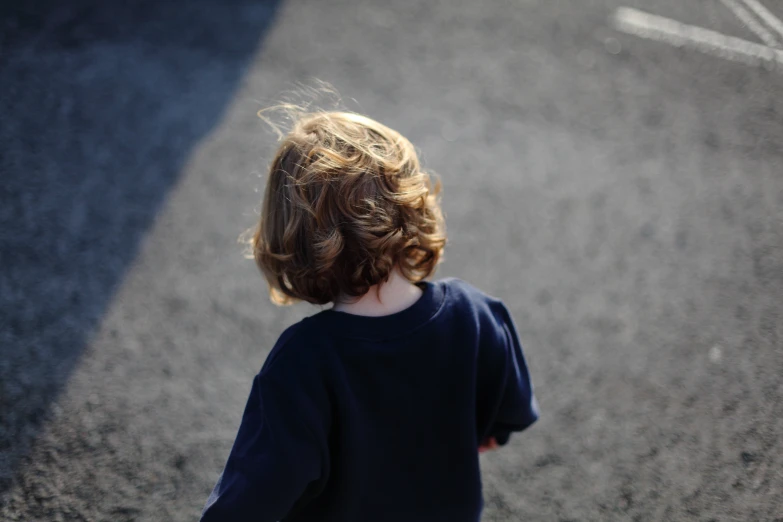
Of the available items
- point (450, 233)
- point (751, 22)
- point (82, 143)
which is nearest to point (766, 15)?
point (751, 22)

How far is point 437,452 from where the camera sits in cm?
139

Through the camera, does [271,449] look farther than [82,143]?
No

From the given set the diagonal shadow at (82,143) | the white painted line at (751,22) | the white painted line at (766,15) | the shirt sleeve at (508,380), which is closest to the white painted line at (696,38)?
the white painted line at (751,22)

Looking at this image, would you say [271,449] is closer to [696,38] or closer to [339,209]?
[339,209]

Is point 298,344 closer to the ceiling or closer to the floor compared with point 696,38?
closer to the ceiling

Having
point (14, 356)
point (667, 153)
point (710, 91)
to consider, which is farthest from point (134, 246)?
point (710, 91)

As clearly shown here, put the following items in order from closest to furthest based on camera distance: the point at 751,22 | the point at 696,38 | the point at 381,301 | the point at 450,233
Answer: the point at 381,301
the point at 450,233
the point at 696,38
the point at 751,22

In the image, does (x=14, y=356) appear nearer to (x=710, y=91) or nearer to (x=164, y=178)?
(x=164, y=178)

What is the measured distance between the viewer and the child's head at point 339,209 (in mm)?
1199

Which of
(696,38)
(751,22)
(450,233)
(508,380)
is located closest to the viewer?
(508,380)

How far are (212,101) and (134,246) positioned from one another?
1.05m

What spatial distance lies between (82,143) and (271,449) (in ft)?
7.84

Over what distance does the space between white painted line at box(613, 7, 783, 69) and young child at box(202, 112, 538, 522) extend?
3564mm

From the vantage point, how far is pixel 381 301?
1.29 metres
